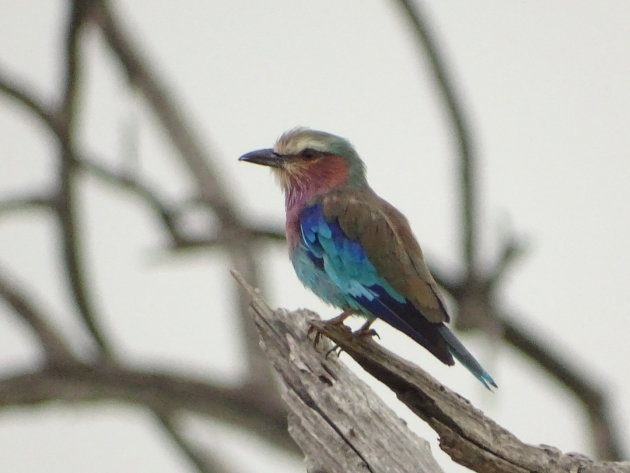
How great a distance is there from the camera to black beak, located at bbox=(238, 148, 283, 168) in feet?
22.9

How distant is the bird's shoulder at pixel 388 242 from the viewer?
5816mm

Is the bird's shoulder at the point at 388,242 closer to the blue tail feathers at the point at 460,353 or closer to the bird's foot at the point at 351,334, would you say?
the blue tail feathers at the point at 460,353

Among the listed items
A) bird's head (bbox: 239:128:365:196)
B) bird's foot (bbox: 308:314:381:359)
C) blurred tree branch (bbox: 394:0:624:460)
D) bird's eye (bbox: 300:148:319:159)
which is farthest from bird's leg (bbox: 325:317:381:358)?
blurred tree branch (bbox: 394:0:624:460)

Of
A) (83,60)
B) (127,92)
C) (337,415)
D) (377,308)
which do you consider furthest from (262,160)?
(127,92)

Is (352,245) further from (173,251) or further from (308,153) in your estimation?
(173,251)

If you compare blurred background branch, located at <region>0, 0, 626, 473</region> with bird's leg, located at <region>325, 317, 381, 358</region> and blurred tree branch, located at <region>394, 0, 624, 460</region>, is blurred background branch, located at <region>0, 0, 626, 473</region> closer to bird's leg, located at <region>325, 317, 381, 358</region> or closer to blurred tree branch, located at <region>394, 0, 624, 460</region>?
blurred tree branch, located at <region>394, 0, 624, 460</region>

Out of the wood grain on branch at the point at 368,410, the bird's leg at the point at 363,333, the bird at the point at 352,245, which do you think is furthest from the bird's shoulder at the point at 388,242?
the wood grain on branch at the point at 368,410

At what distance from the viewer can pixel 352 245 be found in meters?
6.12

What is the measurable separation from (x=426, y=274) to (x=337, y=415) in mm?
881

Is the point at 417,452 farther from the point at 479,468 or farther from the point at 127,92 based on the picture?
the point at 127,92

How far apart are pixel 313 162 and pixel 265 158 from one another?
28cm

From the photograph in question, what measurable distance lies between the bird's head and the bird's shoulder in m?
0.27

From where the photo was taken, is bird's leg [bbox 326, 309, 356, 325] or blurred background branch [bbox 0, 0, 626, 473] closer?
bird's leg [bbox 326, 309, 356, 325]

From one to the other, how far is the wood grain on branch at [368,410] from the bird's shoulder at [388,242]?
32cm
